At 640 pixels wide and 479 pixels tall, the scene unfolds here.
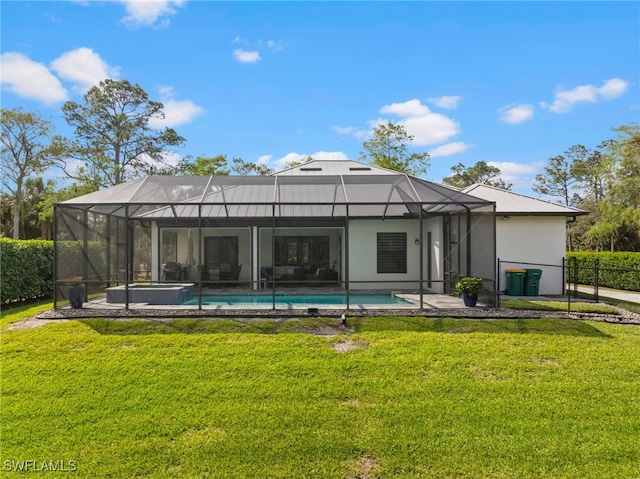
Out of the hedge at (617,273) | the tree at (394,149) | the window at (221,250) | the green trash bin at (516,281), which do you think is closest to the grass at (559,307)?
the green trash bin at (516,281)

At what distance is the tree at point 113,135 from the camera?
25.3 m

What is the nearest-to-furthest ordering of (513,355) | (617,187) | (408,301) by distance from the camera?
1. (513,355)
2. (408,301)
3. (617,187)

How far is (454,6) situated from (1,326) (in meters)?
11.7

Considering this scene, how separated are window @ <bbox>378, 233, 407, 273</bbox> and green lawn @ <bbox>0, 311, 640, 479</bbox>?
618 centimetres

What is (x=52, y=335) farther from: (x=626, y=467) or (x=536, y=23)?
(x=536, y=23)

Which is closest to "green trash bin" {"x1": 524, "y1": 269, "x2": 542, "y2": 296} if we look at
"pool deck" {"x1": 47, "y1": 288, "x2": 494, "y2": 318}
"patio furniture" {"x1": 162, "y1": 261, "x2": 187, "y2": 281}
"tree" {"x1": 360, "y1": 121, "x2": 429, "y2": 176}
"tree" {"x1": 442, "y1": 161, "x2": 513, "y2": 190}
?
"pool deck" {"x1": 47, "y1": 288, "x2": 494, "y2": 318}

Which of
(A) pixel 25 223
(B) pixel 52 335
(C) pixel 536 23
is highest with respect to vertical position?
(C) pixel 536 23

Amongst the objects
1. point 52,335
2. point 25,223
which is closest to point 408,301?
point 52,335

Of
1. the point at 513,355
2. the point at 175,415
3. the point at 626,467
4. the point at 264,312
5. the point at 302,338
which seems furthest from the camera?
the point at 264,312

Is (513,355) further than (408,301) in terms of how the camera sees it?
No

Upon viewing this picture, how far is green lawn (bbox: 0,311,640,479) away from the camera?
3342 millimetres

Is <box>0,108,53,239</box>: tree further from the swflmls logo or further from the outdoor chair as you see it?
the swflmls logo

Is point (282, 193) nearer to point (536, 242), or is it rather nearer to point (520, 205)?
point (520, 205)

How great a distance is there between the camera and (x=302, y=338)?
6430 mm
